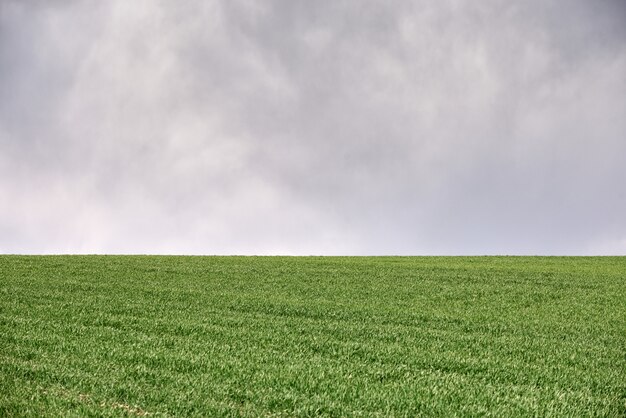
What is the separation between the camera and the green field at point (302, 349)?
10.6 metres

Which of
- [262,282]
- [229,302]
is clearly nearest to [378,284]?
[262,282]

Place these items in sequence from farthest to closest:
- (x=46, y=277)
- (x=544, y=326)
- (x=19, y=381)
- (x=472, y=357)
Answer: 1. (x=46, y=277)
2. (x=544, y=326)
3. (x=472, y=357)
4. (x=19, y=381)

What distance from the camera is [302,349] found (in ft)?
51.8

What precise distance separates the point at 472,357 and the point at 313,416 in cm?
695

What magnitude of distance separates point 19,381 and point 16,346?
394 centimetres

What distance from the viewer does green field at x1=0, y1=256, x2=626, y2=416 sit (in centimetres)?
1061

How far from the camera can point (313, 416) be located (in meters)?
9.97

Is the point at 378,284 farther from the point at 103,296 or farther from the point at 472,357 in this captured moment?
the point at 472,357

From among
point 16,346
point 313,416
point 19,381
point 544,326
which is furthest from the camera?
point 544,326

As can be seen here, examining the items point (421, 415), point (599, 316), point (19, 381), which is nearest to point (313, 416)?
point (421, 415)

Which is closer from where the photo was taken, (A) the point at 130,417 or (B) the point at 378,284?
(A) the point at 130,417

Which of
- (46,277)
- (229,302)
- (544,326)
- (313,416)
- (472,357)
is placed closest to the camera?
(313,416)

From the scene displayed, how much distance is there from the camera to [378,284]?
35125 millimetres

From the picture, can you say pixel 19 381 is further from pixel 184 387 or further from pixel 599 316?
pixel 599 316
